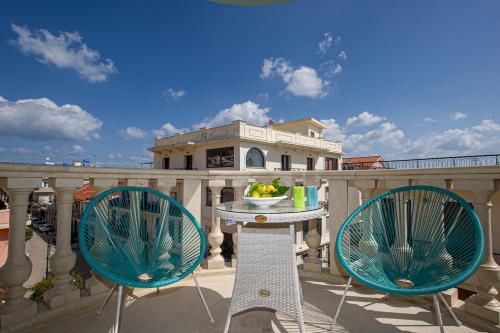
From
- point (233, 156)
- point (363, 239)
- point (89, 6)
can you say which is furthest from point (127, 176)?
point (233, 156)

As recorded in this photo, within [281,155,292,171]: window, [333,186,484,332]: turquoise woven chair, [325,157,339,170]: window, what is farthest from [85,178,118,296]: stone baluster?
[325,157,339,170]: window

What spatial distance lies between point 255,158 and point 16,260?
14187mm

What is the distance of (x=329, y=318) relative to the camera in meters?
1.52

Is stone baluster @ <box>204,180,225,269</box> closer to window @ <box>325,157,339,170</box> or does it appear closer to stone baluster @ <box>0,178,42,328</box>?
stone baluster @ <box>0,178,42,328</box>

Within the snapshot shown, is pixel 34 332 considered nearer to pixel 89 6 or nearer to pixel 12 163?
pixel 12 163

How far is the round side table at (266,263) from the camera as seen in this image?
1240 millimetres

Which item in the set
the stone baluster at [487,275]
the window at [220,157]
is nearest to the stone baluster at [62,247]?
the stone baluster at [487,275]

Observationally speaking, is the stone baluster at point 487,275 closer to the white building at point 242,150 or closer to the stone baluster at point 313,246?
the stone baluster at point 313,246

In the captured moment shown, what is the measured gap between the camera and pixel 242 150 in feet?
46.8

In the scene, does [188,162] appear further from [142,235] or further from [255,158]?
[142,235]

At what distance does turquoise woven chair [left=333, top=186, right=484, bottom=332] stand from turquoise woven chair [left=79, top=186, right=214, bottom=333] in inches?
41.3

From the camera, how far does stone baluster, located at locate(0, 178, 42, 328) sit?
126 centimetres

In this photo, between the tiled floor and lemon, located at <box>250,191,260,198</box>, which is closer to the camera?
the tiled floor

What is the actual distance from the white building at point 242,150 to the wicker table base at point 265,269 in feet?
36.4
